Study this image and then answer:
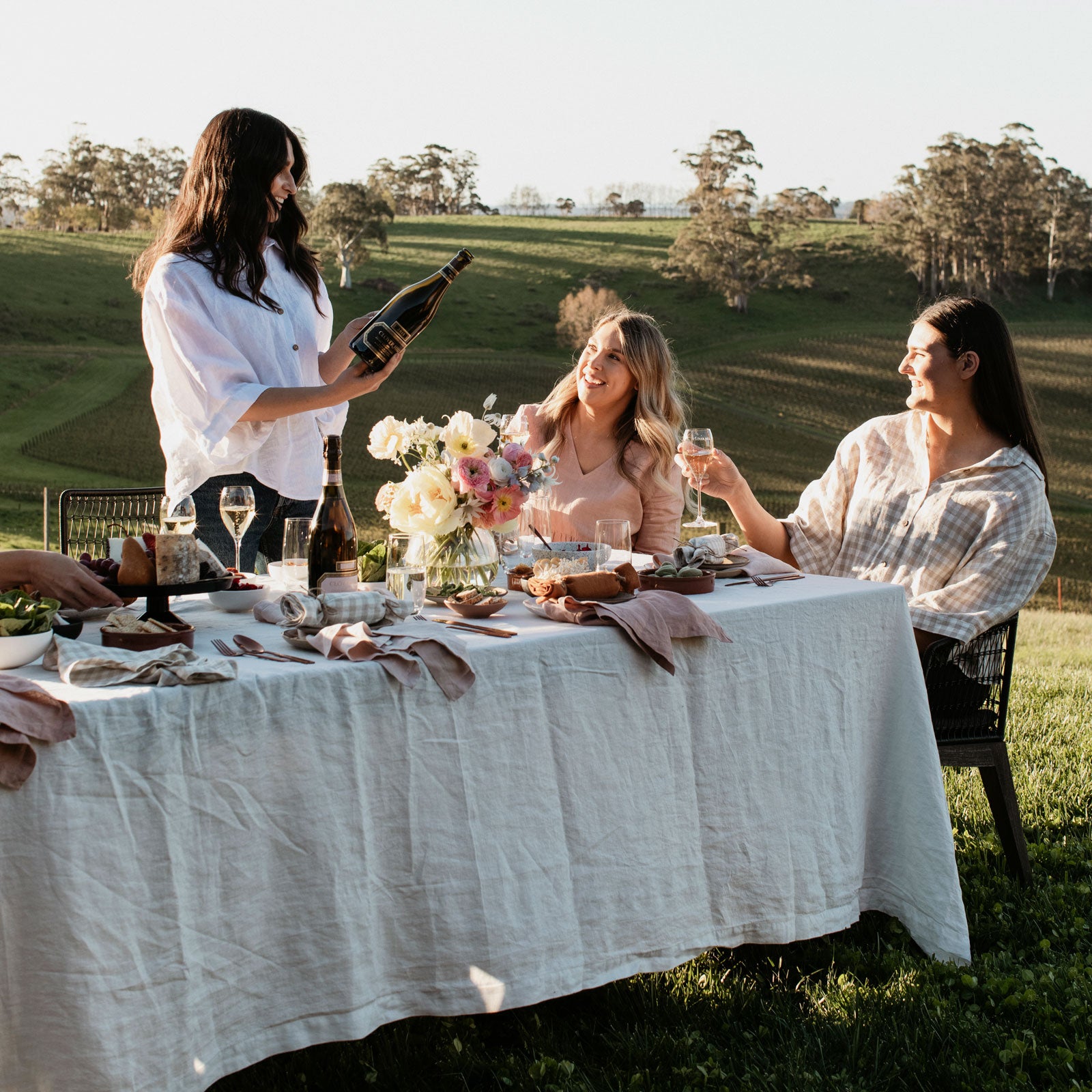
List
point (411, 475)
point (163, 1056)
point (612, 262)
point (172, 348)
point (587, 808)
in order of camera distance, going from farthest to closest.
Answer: point (612, 262) → point (172, 348) → point (411, 475) → point (587, 808) → point (163, 1056)

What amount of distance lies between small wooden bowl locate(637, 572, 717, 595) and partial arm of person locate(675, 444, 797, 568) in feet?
1.29

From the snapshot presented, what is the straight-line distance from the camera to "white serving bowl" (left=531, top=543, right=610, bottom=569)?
2535mm

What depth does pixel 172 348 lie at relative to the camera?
3.00 m

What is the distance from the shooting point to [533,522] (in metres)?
3.68

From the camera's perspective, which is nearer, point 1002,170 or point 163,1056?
point 163,1056

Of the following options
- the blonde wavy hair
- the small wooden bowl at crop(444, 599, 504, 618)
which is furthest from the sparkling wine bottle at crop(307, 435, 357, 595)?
the blonde wavy hair

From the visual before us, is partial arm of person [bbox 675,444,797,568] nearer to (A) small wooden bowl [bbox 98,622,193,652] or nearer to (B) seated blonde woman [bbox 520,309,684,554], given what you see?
(B) seated blonde woman [bbox 520,309,684,554]

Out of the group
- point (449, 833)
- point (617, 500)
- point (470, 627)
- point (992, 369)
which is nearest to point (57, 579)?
point (470, 627)

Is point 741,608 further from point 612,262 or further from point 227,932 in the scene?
point 612,262

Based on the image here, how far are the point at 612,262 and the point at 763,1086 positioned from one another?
56.1 meters

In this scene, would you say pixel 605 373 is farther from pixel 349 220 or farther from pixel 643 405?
pixel 349 220

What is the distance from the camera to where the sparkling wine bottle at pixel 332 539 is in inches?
89.0

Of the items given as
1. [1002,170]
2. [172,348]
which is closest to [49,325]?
[172,348]

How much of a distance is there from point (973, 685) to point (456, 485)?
1.62 m
